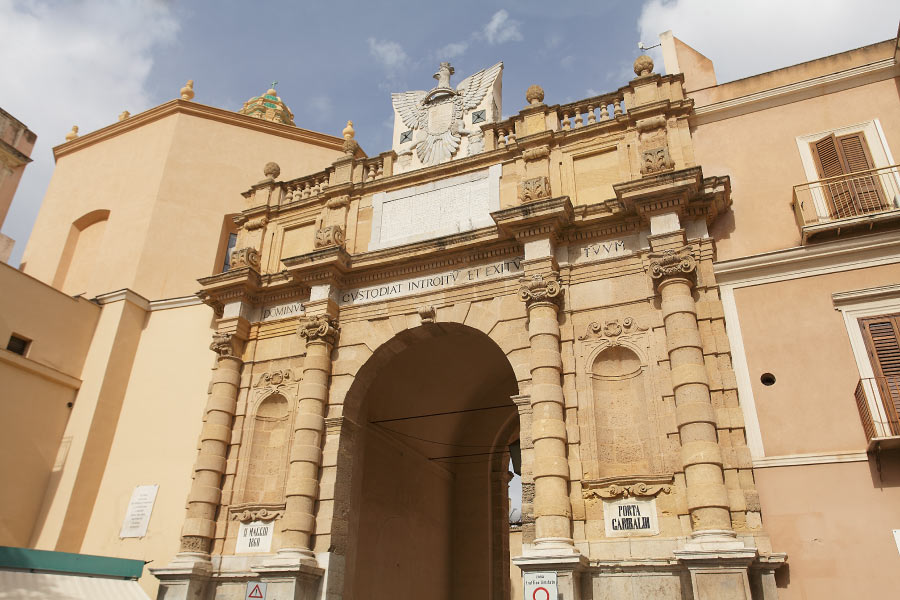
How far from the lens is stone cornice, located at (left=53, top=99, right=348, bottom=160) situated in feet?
66.5

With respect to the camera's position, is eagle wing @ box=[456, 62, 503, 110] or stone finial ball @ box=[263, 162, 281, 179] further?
stone finial ball @ box=[263, 162, 281, 179]

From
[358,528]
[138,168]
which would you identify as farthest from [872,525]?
[138,168]

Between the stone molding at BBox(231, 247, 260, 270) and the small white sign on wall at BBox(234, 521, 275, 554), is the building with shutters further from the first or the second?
the stone molding at BBox(231, 247, 260, 270)

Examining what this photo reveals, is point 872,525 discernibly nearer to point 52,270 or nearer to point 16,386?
point 16,386

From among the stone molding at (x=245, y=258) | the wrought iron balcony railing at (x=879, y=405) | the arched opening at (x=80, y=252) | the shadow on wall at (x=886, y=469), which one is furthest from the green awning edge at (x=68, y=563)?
the wrought iron balcony railing at (x=879, y=405)

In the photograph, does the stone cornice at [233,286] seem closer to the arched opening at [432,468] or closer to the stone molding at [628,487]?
the arched opening at [432,468]

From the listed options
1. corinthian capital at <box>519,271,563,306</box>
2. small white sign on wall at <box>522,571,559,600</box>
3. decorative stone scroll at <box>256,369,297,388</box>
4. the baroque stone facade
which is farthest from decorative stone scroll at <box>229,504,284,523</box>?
corinthian capital at <box>519,271,563,306</box>

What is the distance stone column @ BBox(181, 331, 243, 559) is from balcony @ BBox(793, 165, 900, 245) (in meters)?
11.2

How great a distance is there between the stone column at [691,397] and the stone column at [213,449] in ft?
28.7

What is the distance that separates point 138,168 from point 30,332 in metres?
6.23

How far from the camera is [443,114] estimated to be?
15.9 m

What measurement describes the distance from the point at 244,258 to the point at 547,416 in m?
8.23

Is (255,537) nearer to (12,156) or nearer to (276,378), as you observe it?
(276,378)

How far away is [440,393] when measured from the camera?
17.6 metres
